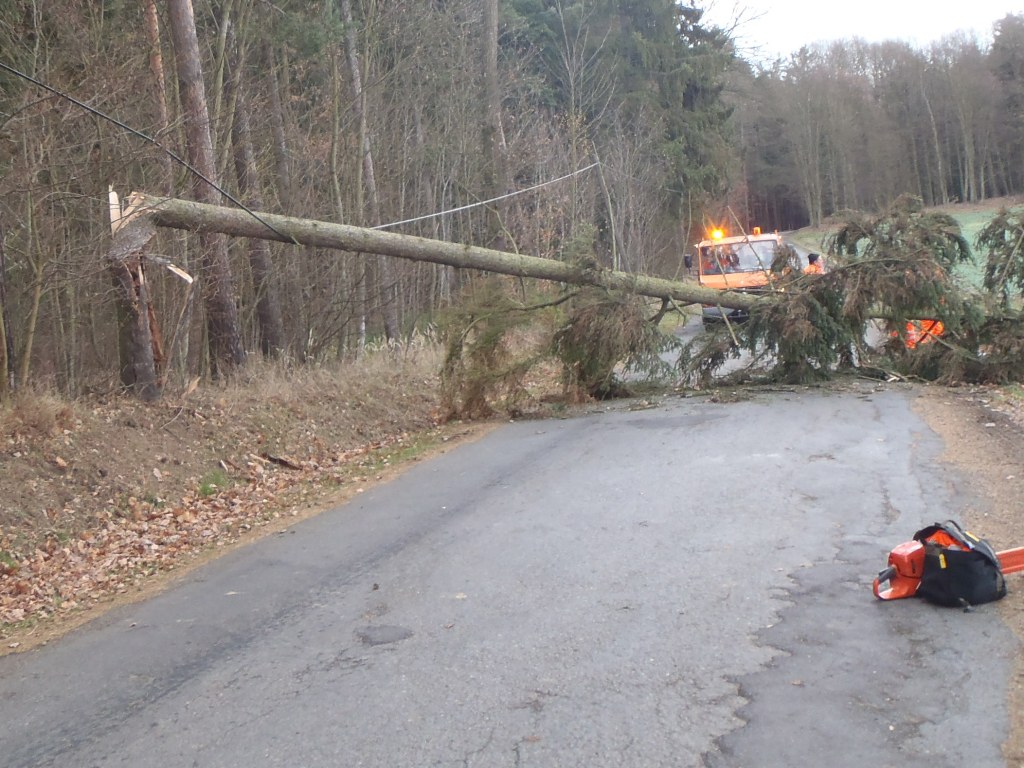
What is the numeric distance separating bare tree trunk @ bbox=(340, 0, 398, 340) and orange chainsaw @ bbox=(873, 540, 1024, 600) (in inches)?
623

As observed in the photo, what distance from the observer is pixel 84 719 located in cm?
487

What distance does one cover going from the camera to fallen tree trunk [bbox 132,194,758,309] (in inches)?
493

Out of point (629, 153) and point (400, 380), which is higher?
point (629, 153)

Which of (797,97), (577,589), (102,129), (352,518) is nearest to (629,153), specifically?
(102,129)

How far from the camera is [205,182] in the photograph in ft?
45.3

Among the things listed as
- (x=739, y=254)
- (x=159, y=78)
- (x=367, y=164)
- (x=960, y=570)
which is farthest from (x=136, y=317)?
(x=739, y=254)

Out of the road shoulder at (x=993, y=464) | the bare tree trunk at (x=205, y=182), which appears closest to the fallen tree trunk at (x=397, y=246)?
the bare tree trunk at (x=205, y=182)

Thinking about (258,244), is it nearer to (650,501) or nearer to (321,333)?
(321,333)

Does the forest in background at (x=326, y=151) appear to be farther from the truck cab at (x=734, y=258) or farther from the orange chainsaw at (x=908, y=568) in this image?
the orange chainsaw at (x=908, y=568)

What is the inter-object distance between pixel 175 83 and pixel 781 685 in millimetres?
14048

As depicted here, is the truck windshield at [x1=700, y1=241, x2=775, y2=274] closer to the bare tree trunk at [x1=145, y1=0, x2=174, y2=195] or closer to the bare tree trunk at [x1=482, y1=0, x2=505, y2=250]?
the bare tree trunk at [x1=482, y1=0, x2=505, y2=250]

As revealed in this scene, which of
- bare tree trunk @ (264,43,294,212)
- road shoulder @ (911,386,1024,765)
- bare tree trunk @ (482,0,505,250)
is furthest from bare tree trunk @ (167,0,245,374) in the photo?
bare tree trunk @ (482,0,505,250)

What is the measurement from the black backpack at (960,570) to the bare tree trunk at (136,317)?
31.3 feet

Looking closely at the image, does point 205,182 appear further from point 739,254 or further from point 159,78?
point 739,254
